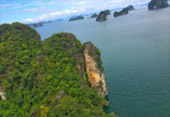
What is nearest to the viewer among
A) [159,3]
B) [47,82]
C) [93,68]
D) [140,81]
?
A: [47,82]

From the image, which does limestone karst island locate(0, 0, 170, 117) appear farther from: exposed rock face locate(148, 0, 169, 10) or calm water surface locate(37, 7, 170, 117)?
exposed rock face locate(148, 0, 169, 10)

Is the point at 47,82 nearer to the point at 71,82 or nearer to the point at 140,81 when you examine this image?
the point at 71,82

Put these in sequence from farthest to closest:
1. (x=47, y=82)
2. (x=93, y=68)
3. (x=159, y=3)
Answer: (x=159, y=3)
(x=93, y=68)
(x=47, y=82)

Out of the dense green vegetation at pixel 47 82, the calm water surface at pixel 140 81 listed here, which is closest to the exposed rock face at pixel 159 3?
the calm water surface at pixel 140 81

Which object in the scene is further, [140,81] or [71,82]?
[140,81]

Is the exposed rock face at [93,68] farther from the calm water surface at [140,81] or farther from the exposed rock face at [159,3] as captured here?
the exposed rock face at [159,3]

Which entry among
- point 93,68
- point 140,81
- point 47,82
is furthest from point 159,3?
point 47,82

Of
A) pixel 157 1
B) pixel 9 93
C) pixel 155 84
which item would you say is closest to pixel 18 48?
pixel 9 93
